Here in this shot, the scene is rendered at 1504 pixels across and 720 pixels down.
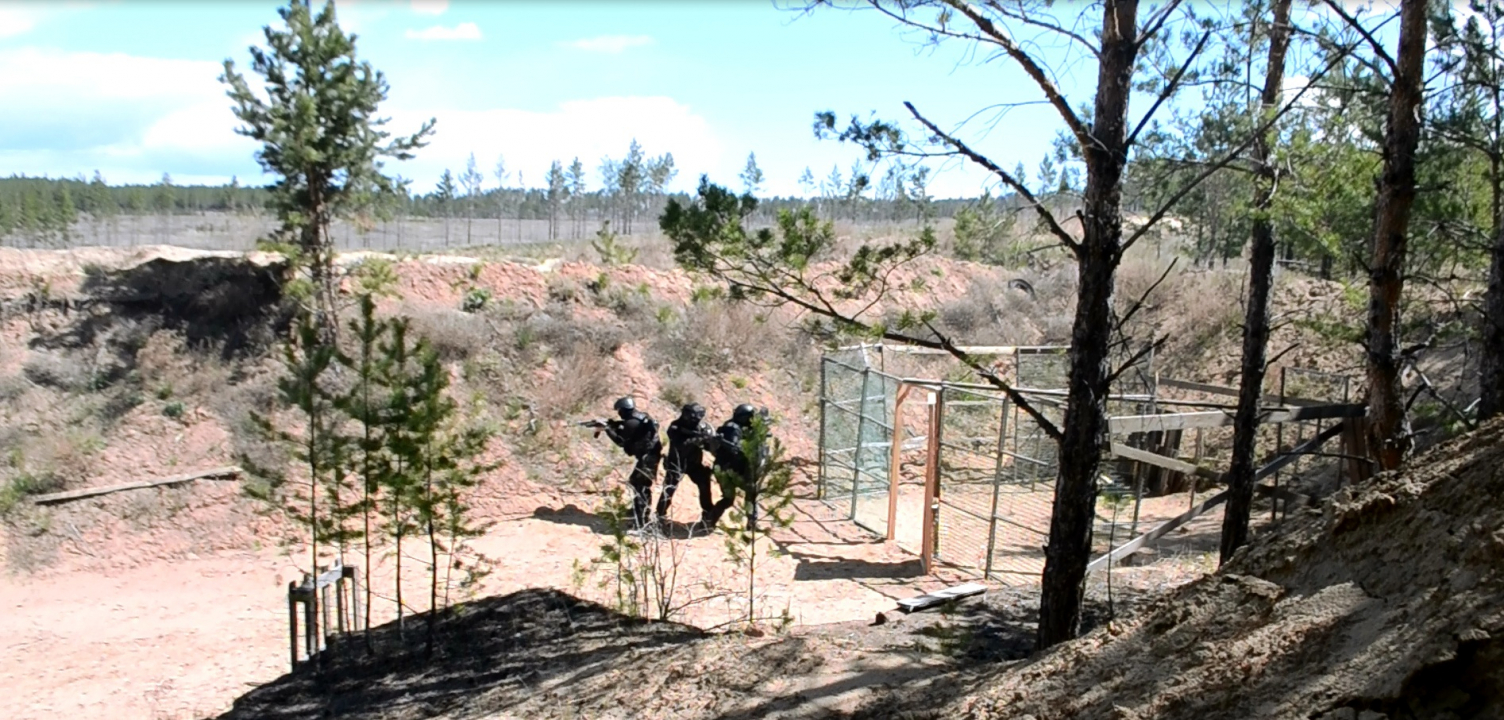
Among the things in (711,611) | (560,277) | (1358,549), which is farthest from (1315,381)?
(1358,549)

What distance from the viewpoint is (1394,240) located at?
6.98 m

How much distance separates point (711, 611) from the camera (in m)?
10.3

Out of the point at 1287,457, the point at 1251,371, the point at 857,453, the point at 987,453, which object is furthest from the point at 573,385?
the point at 1287,457

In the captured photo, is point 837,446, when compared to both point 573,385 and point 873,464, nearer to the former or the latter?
point 873,464

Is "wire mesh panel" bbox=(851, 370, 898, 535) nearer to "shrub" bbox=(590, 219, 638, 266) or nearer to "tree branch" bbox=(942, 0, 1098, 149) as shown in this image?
"tree branch" bbox=(942, 0, 1098, 149)

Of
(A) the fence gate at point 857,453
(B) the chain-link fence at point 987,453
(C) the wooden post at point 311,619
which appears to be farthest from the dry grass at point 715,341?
(C) the wooden post at point 311,619

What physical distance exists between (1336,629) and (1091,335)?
2.26 meters

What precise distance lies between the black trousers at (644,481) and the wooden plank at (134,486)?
7.25 metres

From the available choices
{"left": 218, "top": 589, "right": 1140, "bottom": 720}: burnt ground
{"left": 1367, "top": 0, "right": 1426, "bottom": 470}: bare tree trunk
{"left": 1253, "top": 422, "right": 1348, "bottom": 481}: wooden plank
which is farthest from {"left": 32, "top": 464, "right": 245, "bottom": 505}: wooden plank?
{"left": 1367, "top": 0, "right": 1426, "bottom": 470}: bare tree trunk

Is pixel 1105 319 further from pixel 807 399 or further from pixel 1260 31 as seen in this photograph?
pixel 807 399

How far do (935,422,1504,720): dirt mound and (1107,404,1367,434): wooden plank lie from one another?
4377mm

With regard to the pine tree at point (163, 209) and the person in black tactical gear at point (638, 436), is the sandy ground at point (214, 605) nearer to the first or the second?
the person in black tactical gear at point (638, 436)

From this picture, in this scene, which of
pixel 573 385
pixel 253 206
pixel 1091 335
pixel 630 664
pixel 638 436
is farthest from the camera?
pixel 253 206

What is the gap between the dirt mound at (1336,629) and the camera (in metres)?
3.09
